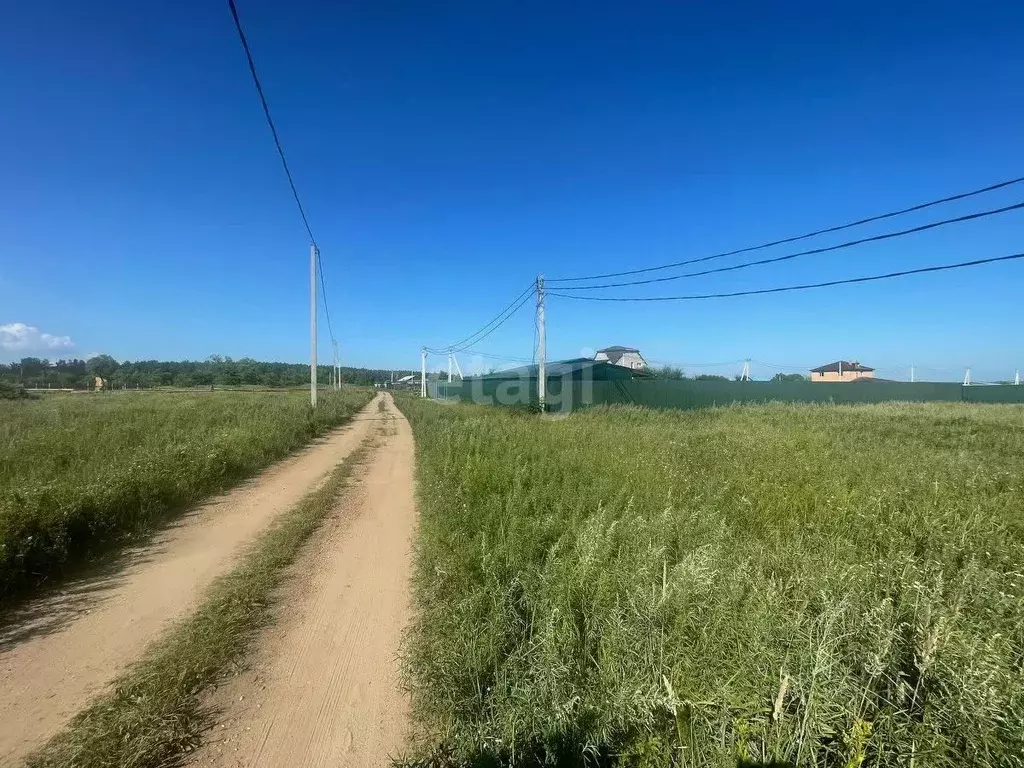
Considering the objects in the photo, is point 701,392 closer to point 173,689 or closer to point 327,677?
point 327,677

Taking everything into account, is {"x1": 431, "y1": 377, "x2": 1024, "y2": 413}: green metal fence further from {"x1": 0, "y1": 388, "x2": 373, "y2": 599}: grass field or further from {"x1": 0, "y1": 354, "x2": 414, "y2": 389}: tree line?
{"x1": 0, "y1": 354, "x2": 414, "y2": 389}: tree line

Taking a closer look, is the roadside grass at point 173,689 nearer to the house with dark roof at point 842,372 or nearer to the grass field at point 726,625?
the grass field at point 726,625

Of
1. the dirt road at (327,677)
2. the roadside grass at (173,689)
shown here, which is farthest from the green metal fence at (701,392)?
the roadside grass at (173,689)

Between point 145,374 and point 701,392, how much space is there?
220ft

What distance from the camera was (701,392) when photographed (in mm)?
22125

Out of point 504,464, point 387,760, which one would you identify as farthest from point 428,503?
point 387,760

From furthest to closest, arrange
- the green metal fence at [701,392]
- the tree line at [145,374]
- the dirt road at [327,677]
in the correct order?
the tree line at [145,374] < the green metal fence at [701,392] < the dirt road at [327,677]

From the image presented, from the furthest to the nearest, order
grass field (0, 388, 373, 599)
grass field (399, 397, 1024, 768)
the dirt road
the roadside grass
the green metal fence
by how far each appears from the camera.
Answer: the green metal fence → grass field (0, 388, 373, 599) → the dirt road → the roadside grass → grass field (399, 397, 1024, 768)

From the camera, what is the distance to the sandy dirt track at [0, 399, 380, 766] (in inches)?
95.5

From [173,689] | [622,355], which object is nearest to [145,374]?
[622,355]

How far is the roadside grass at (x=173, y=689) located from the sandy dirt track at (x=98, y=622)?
139 millimetres

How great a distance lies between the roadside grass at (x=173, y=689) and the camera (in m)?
2.12

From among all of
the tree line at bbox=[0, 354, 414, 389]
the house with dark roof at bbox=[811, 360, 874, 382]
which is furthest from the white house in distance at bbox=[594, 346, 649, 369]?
the tree line at bbox=[0, 354, 414, 389]

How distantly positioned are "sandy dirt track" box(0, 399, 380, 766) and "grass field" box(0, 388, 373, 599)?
419 millimetres
